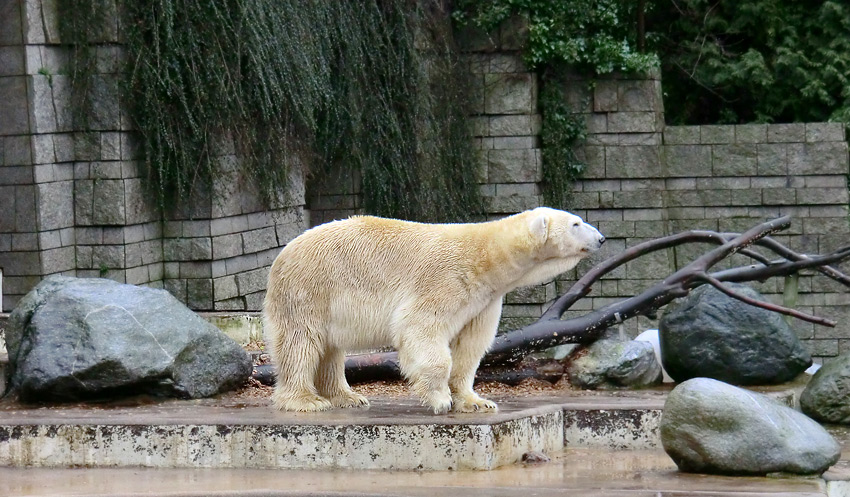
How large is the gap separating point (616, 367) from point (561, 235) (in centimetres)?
224

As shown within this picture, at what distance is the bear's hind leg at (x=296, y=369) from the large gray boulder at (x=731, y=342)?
279cm

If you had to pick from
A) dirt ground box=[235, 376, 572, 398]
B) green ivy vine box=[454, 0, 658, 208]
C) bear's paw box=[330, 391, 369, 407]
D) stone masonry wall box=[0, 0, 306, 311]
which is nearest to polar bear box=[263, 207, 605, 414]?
bear's paw box=[330, 391, 369, 407]

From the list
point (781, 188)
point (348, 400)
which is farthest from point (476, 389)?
point (781, 188)

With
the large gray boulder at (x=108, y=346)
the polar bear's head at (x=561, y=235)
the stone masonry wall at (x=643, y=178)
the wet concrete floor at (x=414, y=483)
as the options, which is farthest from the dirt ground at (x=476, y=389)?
the stone masonry wall at (x=643, y=178)

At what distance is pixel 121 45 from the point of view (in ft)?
29.5

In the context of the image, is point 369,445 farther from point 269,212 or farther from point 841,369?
point 269,212

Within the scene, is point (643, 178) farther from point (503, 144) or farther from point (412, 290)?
point (412, 290)

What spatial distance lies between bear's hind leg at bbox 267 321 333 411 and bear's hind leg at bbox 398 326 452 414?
546 millimetres

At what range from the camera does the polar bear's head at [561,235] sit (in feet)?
19.5

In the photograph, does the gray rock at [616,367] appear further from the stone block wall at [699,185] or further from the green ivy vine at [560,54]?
the green ivy vine at [560,54]

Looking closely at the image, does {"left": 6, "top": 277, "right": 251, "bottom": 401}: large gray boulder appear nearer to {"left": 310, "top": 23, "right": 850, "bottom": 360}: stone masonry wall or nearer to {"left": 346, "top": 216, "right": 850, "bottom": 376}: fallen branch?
{"left": 346, "top": 216, "right": 850, "bottom": 376}: fallen branch

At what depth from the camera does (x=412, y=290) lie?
19.7ft

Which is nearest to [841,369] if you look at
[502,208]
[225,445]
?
[225,445]

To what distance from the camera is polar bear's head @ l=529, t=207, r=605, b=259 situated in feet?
19.5
